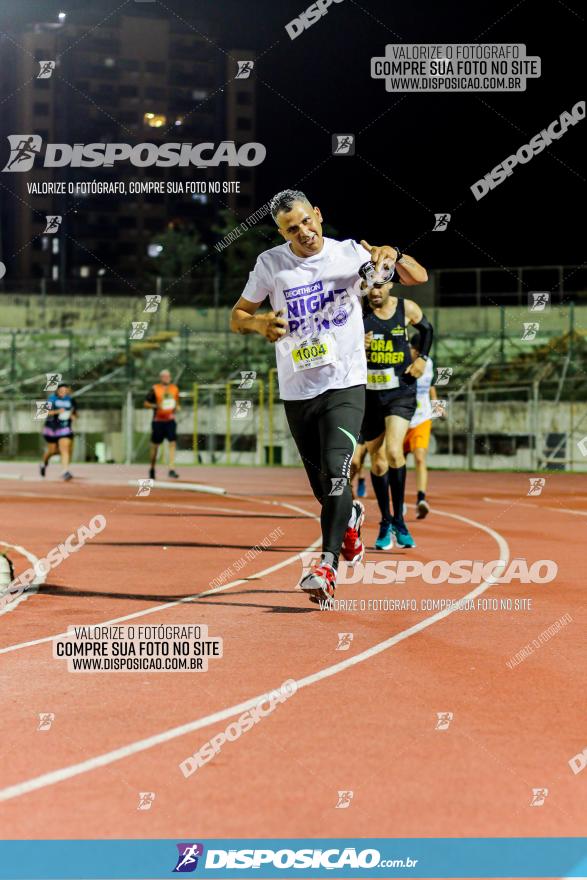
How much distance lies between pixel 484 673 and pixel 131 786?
8.16 ft

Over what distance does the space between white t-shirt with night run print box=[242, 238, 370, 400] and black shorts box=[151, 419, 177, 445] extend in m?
18.6

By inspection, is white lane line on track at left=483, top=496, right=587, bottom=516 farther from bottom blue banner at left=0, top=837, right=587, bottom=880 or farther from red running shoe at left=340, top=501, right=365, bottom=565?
bottom blue banner at left=0, top=837, right=587, bottom=880

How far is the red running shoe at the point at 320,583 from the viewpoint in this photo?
7.93 meters

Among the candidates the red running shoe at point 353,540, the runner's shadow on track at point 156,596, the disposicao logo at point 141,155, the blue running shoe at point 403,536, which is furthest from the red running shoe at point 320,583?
the disposicao logo at point 141,155

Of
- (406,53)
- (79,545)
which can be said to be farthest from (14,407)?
(79,545)

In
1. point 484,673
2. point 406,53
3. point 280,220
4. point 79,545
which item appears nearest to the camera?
point 484,673

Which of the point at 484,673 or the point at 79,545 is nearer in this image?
the point at 484,673

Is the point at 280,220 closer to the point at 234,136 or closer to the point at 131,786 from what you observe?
the point at 131,786

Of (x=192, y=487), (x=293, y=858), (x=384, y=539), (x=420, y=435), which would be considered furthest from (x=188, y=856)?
(x=192, y=487)

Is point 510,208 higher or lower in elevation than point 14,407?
higher

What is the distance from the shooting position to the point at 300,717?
537 cm

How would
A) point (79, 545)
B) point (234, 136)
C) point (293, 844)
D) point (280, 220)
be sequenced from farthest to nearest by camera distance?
point (234, 136)
point (79, 545)
point (280, 220)
point (293, 844)

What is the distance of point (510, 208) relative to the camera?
4406 centimetres

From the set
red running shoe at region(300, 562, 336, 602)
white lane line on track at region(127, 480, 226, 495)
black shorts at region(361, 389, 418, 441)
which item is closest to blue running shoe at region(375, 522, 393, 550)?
black shorts at region(361, 389, 418, 441)
